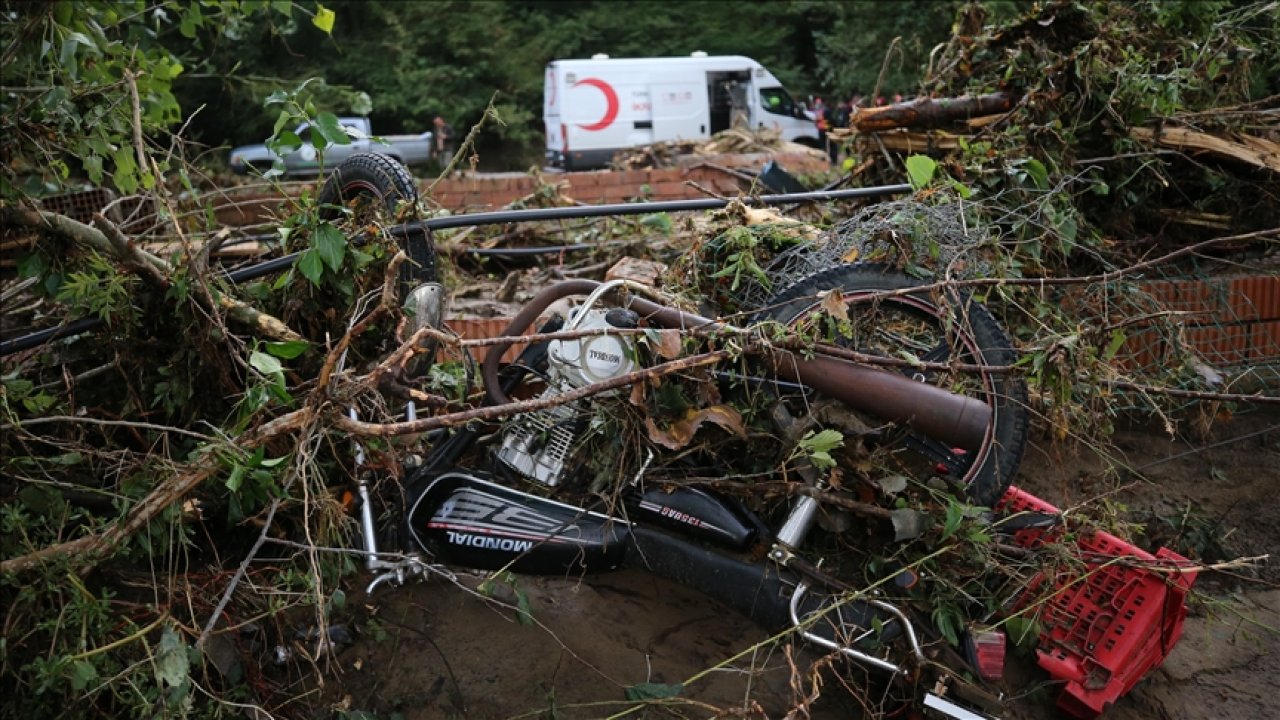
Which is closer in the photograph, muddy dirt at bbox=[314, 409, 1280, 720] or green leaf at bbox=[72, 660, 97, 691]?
green leaf at bbox=[72, 660, 97, 691]

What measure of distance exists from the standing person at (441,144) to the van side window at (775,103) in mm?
6299

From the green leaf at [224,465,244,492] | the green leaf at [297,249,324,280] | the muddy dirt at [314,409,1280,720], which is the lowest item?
the muddy dirt at [314,409,1280,720]

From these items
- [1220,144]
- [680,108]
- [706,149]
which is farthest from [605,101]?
[1220,144]

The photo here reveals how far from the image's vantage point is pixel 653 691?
304cm

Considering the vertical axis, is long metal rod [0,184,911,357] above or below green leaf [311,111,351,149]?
below

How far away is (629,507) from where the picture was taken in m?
3.27

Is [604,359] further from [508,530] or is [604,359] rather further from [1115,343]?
[1115,343]

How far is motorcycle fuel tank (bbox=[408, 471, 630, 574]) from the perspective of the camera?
324 centimetres

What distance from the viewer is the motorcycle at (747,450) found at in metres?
2.95

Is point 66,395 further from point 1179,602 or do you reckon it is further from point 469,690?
point 1179,602

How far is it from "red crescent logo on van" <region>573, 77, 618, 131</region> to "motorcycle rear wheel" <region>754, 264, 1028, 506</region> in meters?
15.7

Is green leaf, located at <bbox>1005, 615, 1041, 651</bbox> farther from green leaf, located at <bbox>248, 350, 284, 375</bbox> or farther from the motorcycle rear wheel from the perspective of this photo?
green leaf, located at <bbox>248, 350, 284, 375</bbox>

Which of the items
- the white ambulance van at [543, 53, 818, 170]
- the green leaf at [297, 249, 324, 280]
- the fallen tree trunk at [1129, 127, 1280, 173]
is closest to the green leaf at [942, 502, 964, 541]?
the green leaf at [297, 249, 324, 280]

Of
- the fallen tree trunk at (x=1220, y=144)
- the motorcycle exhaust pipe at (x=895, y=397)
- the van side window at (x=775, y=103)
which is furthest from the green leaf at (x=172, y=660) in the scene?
the van side window at (x=775, y=103)
